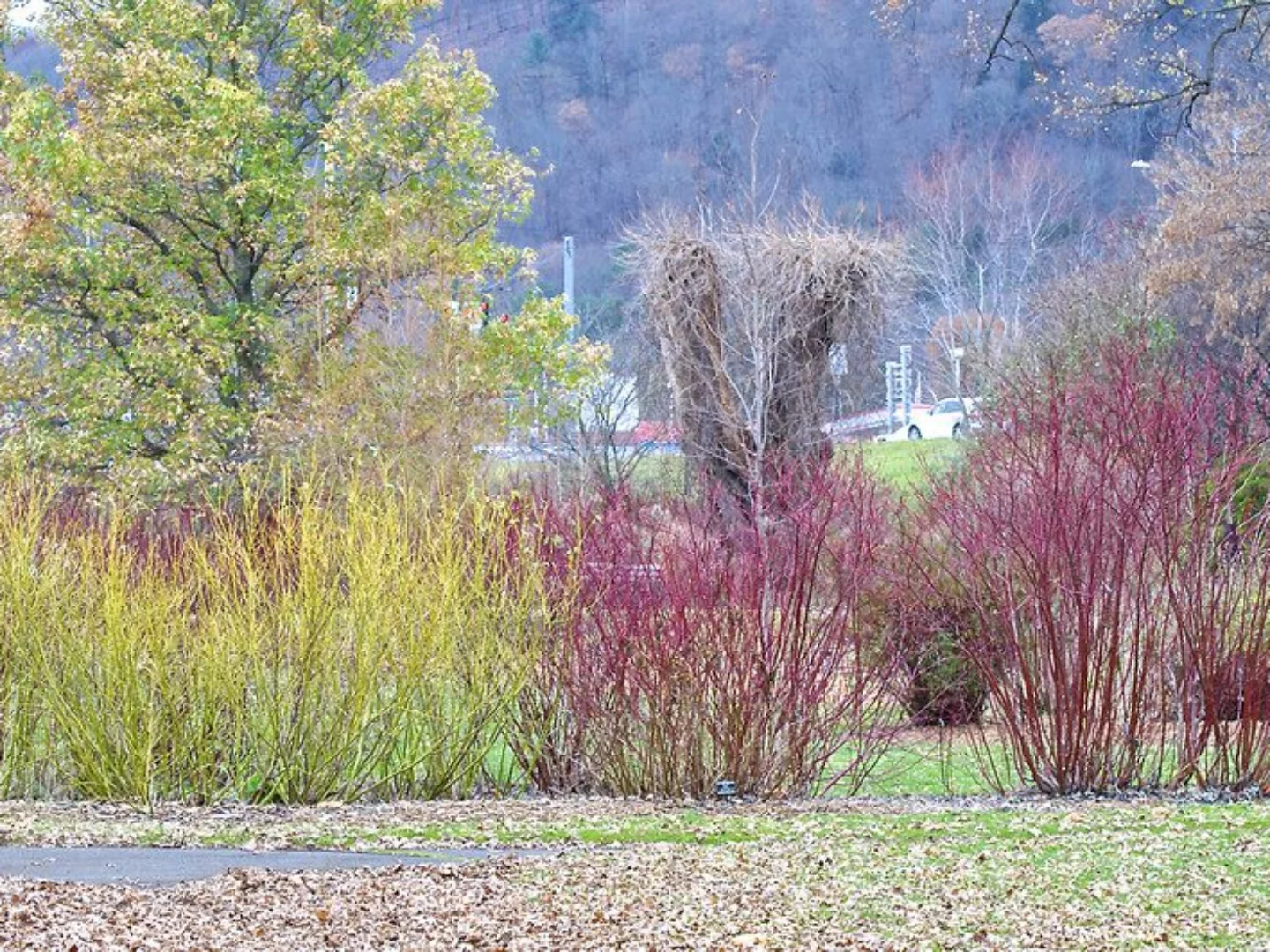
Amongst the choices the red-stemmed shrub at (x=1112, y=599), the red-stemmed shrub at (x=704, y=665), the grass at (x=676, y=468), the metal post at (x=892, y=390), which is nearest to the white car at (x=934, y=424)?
the metal post at (x=892, y=390)

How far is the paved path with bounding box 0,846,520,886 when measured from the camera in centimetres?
802

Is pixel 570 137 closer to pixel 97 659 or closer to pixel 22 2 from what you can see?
pixel 22 2

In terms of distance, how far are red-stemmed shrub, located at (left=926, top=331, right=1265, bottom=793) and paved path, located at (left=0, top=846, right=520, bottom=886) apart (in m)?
4.36

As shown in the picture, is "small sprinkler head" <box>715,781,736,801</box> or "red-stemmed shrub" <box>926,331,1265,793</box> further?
"small sprinkler head" <box>715,781,736,801</box>

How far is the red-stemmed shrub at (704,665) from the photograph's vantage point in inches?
461

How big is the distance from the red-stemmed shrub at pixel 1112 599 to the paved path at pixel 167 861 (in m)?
4.36

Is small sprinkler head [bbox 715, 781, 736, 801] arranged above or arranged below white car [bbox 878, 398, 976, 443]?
below

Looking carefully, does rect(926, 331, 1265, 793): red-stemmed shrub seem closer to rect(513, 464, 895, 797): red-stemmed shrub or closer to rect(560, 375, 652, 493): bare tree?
rect(513, 464, 895, 797): red-stemmed shrub

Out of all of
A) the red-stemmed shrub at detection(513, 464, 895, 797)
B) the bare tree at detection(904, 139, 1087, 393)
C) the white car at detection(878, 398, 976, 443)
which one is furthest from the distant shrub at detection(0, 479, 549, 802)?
the white car at detection(878, 398, 976, 443)

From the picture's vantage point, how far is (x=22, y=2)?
916 inches

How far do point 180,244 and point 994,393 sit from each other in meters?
10.4

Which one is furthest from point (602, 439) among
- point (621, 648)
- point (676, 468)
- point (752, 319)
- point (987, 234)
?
point (987, 234)

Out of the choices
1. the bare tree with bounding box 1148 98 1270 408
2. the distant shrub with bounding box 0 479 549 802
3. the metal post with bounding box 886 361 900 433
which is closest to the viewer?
the distant shrub with bounding box 0 479 549 802

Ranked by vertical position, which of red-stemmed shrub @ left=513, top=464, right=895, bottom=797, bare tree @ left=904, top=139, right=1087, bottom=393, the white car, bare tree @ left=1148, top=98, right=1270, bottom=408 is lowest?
red-stemmed shrub @ left=513, top=464, right=895, bottom=797
